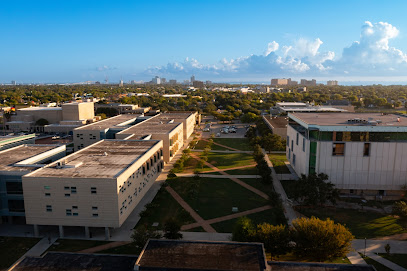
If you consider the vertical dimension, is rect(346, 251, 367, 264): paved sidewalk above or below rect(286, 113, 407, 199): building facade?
below

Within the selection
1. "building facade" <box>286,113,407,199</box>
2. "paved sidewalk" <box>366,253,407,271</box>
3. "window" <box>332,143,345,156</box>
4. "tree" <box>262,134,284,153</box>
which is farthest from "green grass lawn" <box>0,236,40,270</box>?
"tree" <box>262,134,284,153</box>

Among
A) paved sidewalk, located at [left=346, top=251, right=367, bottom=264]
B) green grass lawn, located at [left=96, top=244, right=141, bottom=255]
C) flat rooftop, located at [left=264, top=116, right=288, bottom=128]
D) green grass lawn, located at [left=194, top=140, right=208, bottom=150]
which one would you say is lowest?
green grass lawn, located at [left=96, top=244, right=141, bottom=255]

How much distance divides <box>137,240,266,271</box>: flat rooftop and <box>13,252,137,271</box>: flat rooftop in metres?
2.03

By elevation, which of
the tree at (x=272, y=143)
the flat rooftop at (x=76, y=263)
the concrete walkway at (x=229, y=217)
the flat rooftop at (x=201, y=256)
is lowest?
the concrete walkway at (x=229, y=217)

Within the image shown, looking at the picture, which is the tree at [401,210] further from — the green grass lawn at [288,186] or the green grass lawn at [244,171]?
the green grass lawn at [244,171]

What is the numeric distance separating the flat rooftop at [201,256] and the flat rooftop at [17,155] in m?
24.6

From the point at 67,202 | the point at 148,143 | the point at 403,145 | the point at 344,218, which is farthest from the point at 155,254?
the point at 403,145

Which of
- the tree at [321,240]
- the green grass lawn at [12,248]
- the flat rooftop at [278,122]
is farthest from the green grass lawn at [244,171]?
the green grass lawn at [12,248]

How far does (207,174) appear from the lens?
6225 centimetres

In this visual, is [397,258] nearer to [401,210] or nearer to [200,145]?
[401,210]

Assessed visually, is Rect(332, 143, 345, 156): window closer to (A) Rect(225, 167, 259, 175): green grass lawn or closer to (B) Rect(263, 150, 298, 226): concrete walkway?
(B) Rect(263, 150, 298, 226): concrete walkway

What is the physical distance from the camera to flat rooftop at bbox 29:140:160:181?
39469mm

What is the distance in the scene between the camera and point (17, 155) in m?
50.6

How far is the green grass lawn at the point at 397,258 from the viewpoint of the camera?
31.9m
